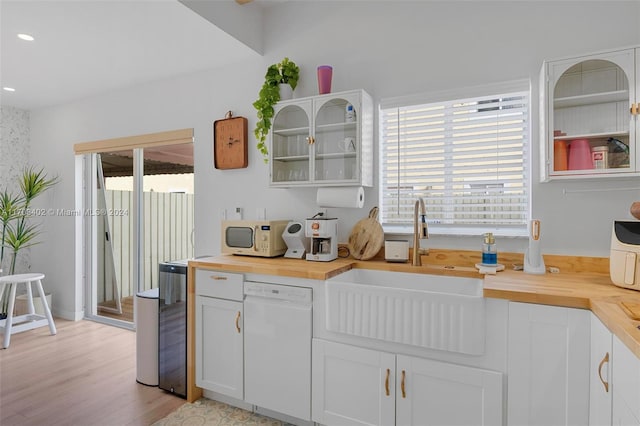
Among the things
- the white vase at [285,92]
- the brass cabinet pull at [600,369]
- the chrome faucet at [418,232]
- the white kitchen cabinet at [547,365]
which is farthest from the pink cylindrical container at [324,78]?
the brass cabinet pull at [600,369]

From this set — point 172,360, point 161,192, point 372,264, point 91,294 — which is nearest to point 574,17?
point 372,264

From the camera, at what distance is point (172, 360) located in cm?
252

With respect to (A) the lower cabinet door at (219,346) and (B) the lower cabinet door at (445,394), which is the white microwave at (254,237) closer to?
(A) the lower cabinet door at (219,346)

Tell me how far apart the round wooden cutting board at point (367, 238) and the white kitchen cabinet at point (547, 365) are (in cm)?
94

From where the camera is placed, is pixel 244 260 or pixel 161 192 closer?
pixel 244 260

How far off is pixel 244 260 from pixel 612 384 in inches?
75.4

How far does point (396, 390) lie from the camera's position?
1778 millimetres

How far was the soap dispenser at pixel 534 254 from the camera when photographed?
6.37ft

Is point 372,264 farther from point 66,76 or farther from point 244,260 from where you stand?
point 66,76

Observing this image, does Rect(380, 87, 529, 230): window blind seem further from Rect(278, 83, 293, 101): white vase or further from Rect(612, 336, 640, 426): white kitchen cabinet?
Rect(612, 336, 640, 426): white kitchen cabinet

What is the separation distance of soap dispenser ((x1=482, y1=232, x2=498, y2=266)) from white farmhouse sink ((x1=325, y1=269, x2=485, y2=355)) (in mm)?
133

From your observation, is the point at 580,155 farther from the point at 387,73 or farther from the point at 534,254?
the point at 387,73

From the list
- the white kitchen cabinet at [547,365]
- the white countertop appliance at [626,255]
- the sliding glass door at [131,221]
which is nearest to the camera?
the white kitchen cabinet at [547,365]

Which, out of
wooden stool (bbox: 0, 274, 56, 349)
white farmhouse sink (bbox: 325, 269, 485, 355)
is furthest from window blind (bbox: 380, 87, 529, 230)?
wooden stool (bbox: 0, 274, 56, 349)
